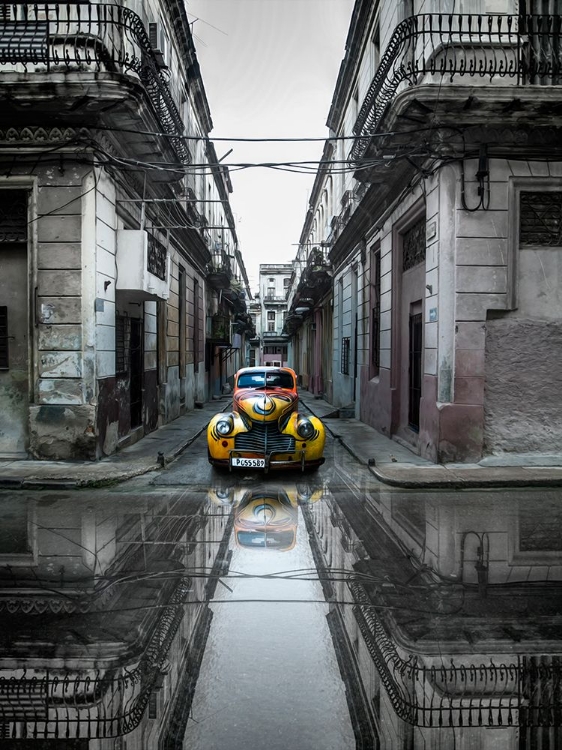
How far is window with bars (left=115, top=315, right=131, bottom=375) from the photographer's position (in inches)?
418

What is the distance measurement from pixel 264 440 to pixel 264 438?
0.11ft

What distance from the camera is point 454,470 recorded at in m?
8.43

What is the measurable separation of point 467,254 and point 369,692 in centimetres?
759

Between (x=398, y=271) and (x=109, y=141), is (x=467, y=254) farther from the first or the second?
(x=109, y=141)

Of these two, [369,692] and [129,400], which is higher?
[129,400]

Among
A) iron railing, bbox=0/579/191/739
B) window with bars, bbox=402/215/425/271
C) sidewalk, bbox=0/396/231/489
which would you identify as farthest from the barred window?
iron railing, bbox=0/579/191/739

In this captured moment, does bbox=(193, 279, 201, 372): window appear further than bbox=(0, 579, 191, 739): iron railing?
Yes

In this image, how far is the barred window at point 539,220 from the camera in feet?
29.9

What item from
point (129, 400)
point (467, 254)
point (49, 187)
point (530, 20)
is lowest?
point (129, 400)

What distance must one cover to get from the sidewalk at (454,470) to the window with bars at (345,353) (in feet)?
25.1

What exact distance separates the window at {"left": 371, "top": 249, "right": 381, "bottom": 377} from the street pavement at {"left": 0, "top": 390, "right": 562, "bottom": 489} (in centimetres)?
370

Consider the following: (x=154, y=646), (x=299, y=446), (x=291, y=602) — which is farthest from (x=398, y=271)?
(x=154, y=646)

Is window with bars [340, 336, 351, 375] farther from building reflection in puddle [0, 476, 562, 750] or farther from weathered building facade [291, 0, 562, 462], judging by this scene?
building reflection in puddle [0, 476, 562, 750]

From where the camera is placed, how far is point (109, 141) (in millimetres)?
9500
